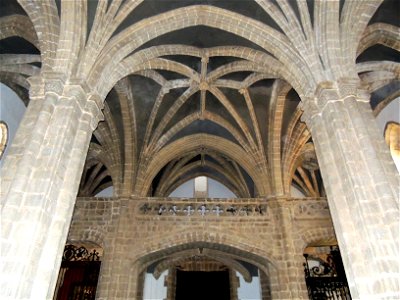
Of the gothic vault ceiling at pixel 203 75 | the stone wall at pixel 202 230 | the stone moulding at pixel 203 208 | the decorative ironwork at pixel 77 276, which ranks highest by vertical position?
the gothic vault ceiling at pixel 203 75

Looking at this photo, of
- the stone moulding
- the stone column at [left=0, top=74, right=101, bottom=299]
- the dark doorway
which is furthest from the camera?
the dark doorway

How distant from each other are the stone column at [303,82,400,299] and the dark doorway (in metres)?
8.79

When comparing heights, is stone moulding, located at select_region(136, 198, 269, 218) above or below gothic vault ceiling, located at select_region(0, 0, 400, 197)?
below

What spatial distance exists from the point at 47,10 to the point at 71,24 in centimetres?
66

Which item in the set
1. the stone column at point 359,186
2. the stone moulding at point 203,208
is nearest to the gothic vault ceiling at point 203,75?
the stone moulding at point 203,208

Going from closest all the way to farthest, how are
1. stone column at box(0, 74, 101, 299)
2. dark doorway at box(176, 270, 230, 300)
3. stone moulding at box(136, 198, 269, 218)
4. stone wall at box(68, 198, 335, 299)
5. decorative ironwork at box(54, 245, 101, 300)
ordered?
stone column at box(0, 74, 101, 299)
stone wall at box(68, 198, 335, 299)
stone moulding at box(136, 198, 269, 218)
decorative ironwork at box(54, 245, 101, 300)
dark doorway at box(176, 270, 230, 300)

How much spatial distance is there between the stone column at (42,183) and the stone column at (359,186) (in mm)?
4203

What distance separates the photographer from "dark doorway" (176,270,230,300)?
40.1 feet

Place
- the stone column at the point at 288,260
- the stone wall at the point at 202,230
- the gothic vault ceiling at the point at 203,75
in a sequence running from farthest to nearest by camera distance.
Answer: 1. the stone wall at the point at 202,230
2. the stone column at the point at 288,260
3. the gothic vault ceiling at the point at 203,75

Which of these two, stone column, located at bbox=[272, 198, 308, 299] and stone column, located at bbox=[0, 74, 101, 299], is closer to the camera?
stone column, located at bbox=[0, 74, 101, 299]

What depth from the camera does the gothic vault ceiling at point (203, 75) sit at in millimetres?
6453

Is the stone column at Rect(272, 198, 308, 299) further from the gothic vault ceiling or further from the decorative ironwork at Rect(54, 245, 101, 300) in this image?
the decorative ironwork at Rect(54, 245, 101, 300)

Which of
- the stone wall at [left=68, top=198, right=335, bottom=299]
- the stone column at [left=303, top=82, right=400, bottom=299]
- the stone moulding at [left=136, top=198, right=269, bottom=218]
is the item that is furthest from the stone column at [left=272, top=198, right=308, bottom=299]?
the stone column at [left=303, top=82, right=400, bottom=299]

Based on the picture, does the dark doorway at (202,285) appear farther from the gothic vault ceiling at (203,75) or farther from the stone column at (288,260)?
the stone column at (288,260)
